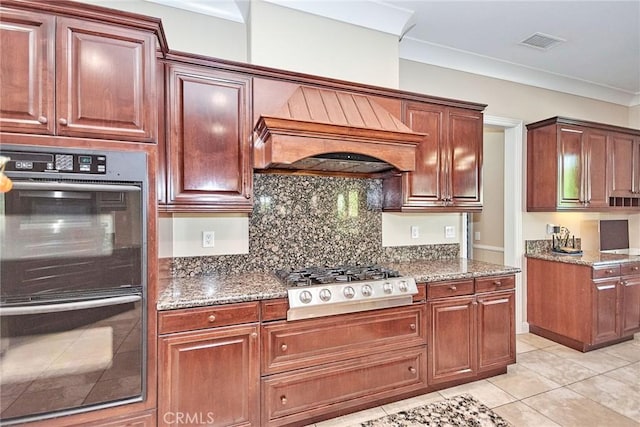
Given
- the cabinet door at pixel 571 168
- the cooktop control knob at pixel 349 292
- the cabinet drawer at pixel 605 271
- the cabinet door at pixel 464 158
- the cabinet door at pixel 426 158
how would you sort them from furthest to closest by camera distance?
the cabinet door at pixel 571 168
the cabinet drawer at pixel 605 271
the cabinet door at pixel 464 158
the cabinet door at pixel 426 158
the cooktop control knob at pixel 349 292

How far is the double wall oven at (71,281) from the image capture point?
1.50 meters

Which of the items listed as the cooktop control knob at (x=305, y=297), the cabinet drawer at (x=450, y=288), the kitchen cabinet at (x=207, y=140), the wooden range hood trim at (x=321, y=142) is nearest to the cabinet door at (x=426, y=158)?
the wooden range hood trim at (x=321, y=142)

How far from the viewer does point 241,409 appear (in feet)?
6.39

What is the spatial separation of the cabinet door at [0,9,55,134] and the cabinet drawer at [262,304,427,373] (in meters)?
1.65

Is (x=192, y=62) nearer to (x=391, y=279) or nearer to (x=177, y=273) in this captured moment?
(x=177, y=273)

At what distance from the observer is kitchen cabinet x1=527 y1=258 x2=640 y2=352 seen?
10.8 feet

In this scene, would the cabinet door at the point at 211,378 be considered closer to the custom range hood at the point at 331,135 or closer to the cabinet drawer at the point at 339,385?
the cabinet drawer at the point at 339,385

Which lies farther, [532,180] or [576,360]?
[532,180]

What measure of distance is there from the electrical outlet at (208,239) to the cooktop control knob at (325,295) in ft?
3.21

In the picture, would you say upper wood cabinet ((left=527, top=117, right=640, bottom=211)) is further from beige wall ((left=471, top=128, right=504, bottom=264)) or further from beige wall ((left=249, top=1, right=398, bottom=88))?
beige wall ((left=249, top=1, right=398, bottom=88))

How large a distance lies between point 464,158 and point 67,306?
10.2ft

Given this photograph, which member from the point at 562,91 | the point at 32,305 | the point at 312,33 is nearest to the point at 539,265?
the point at 562,91

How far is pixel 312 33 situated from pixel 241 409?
2.80 metres

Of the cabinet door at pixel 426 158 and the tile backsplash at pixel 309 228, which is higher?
the cabinet door at pixel 426 158
